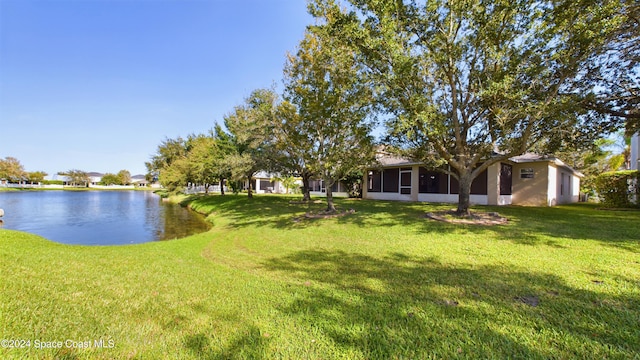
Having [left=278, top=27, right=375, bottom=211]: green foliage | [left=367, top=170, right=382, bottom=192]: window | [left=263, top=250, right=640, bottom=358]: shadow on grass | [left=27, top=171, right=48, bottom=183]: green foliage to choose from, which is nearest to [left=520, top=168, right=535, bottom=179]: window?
[left=367, top=170, right=382, bottom=192]: window

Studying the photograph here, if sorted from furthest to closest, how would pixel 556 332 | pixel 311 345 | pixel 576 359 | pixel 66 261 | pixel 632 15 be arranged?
1. pixel 632 15
2. pixel 66 261
3. pixel 556 332
4. pixel 311 345
5. pixel 576 359

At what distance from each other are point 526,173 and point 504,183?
1258 millimetres

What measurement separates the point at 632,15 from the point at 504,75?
149 inches

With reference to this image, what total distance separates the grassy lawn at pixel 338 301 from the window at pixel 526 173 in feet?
31.5

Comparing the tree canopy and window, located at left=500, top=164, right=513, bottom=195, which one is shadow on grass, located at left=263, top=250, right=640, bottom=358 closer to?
the tree canopy

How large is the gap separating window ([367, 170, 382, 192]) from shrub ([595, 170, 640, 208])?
466 inches

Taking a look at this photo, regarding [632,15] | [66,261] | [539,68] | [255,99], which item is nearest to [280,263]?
[66,261]

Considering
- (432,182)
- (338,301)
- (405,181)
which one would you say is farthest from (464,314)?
(405,181)

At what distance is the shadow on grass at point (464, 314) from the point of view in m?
2.25

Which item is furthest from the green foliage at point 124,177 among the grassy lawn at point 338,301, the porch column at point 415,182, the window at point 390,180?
the grassy lawn at point 338,301

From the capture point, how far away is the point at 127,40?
9867mm

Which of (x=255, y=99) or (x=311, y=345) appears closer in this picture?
(x=311, y=345)

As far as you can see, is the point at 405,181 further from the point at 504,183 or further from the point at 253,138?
the point at 253,138

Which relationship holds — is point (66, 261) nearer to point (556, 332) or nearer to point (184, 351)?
point (184, 351)
